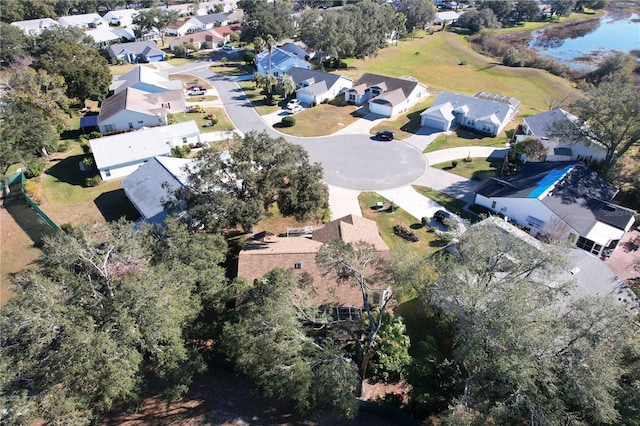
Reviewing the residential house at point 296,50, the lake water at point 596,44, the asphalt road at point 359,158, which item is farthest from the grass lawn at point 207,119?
the lake water at point 596,44

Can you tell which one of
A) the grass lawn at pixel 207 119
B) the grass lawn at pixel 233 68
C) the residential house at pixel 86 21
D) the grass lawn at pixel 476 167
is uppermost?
the residential house at pixel 86 21

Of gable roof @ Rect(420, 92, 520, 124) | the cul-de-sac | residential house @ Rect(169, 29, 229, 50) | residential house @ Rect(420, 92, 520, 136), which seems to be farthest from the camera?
residential house @ Rect(169, 29, 229, 50)

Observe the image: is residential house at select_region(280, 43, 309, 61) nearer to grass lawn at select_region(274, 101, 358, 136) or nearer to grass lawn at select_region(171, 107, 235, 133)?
grass lawn at select_region(274, 101, 358, 136)

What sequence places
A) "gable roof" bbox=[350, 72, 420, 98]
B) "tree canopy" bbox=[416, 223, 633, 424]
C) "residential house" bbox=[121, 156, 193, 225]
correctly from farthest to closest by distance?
1. "gable roof" bbox=[350, 72, 420, 98]
2. "residential house" bbox=[121, 156, 193, 225]
3. "tree canopy" bbox=[416, 223, 633, 424]

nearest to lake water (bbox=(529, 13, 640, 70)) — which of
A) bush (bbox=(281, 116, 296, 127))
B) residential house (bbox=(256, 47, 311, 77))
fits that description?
residential house (bbox=(256, 47, 311, 77))

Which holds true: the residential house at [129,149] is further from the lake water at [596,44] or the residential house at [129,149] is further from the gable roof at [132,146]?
the lake water at [596,44]

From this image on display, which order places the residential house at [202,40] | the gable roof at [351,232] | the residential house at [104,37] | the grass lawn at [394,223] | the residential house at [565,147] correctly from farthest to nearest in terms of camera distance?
the residential house at [202,40], the residential house at [104,37], the residential house at [565,147], the grass lawn at [394,223], the gable roof at [351,232]
